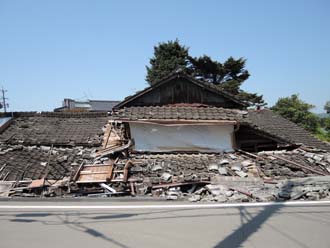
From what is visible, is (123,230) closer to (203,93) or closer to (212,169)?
(212,169)

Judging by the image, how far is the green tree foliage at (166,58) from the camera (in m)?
36.8

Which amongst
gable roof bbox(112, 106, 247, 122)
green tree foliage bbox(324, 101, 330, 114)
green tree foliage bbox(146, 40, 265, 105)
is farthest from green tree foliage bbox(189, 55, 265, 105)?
gable roof bbox(112, 106, 247, 122)

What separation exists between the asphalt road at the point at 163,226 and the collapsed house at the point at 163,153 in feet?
3.98

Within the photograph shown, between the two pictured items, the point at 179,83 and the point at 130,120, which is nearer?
→ the point at 130,120

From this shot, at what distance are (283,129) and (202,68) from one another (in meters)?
19.4

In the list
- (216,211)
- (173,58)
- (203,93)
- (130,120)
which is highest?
(173,58)

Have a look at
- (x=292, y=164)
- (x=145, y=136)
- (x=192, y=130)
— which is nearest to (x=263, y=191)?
(x=292, y=164)

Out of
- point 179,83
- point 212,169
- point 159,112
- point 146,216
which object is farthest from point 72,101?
point 146,216

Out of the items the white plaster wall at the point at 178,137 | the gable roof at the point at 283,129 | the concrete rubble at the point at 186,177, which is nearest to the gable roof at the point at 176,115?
the white plaster wall at the point at 178,137

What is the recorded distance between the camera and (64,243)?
4.40m

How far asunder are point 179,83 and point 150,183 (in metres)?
8.77

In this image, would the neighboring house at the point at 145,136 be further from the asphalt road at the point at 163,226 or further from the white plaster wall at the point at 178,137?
the asphalt road at the point at 163,226

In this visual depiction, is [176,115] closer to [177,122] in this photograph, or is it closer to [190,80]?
[177,122]

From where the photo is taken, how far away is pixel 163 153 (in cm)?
1189
